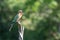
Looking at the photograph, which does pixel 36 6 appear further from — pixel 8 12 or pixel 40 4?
pixel 8 12

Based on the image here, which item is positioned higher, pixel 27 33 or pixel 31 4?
pixel 31 4

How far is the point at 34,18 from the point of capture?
7.64m

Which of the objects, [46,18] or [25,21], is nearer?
[25,21]

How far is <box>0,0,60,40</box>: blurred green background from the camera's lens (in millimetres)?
7375

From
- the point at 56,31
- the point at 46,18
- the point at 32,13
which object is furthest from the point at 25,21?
the point at 56,31

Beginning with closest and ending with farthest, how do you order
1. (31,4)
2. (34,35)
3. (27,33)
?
1. (31,4)
2. (27,33)
3. (34,35)

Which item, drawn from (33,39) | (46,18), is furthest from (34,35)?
(46,18)

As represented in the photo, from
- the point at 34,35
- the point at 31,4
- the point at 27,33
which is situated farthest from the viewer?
the point at 34,35

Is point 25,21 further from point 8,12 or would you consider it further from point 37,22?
point 8,12

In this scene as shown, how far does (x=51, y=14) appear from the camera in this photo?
812 cm

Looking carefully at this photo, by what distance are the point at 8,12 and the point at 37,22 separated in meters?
Result: 1.01

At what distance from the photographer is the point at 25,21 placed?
750cm

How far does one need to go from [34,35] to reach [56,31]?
551mm

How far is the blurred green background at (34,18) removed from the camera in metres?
7.38
